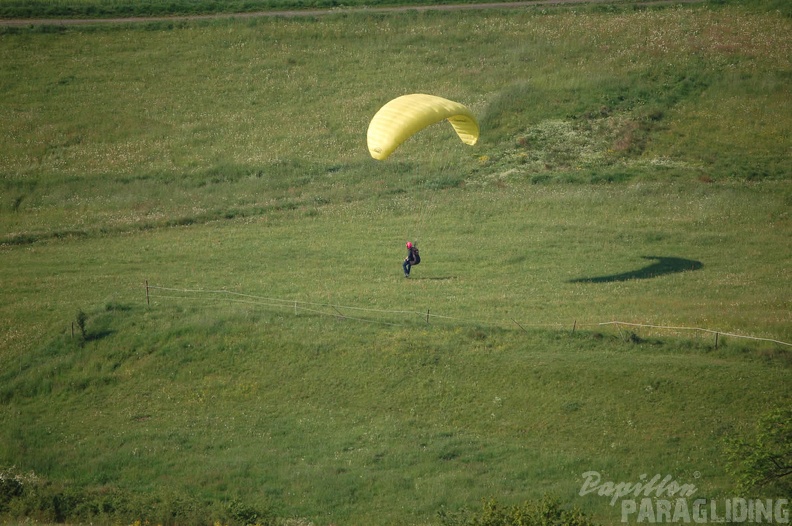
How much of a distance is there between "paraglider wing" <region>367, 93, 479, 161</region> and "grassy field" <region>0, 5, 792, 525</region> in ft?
21.7

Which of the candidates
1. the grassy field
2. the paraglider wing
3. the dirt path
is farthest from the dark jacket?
the dirt path

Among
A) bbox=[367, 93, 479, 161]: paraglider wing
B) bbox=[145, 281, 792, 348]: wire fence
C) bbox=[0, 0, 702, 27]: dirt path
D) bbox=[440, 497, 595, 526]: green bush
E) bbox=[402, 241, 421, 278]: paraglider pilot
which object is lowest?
bbox=[440, 497, 595, 526]: green bush

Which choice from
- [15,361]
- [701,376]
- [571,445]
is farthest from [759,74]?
[15,361]

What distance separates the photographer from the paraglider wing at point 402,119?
122 ft

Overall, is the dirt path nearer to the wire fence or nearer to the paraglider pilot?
the paraglider pilot

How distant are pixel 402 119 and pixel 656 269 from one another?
13.9 meters

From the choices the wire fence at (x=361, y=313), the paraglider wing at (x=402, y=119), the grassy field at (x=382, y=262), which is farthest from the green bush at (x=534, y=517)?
the paraglider wing at (x=402, y=119)

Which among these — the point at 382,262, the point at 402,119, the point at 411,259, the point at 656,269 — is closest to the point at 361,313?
the point at 411,259

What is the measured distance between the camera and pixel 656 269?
4147cm

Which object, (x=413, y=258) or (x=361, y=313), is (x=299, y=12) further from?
(x=361, y=313)

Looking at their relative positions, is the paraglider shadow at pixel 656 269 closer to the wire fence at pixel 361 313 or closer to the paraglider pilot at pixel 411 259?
the wire fence at pixel 361 313

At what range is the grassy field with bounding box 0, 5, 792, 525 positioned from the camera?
1176 inches

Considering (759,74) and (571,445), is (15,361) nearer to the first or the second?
(571,445)

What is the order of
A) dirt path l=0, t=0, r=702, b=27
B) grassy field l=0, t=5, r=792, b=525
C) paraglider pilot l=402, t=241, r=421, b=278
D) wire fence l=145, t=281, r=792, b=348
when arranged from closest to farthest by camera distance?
grassy field l=0, t=5, r=792, b=525 < wire fence l=145, t=281, r=792, b=348 < paraglider pilot l=402, t=241, r=421, b=278 < dirt path l=0, t=0, r=702, b=27
